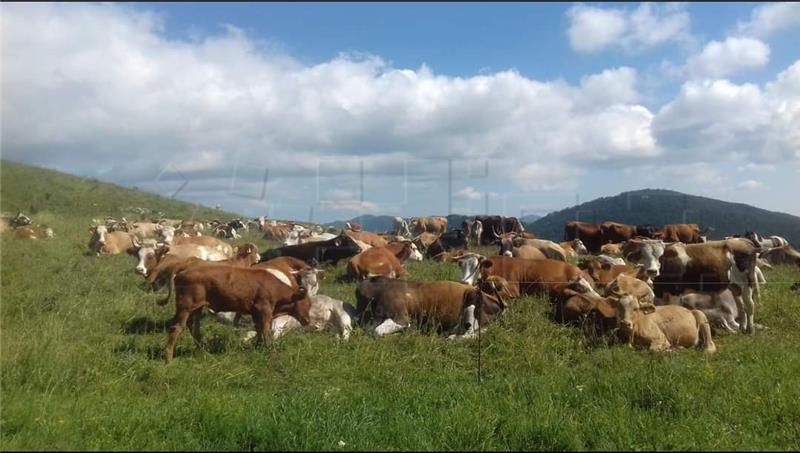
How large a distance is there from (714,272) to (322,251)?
1091 centimetres

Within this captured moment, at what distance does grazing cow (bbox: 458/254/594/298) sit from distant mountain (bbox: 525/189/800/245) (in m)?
15.7

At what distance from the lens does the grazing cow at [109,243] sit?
21031 mm

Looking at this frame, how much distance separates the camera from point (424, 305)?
1176 centimetres

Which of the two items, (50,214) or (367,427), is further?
(50,214)

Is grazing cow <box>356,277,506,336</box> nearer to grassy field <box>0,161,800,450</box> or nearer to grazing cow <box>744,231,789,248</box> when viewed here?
grassy field <box>0,161,800,450</box>

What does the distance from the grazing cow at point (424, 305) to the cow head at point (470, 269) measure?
2.00 metres

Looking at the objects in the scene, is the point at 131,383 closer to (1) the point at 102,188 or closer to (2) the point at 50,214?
(2) the point at 50,214

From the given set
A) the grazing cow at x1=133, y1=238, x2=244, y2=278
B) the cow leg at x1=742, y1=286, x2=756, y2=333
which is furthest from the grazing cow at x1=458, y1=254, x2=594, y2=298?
the grazing cow at x1=133, y1=238, x2=244, y2=278

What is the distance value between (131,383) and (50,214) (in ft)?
89.4

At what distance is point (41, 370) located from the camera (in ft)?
22.8

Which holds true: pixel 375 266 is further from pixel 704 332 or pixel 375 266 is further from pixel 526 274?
pixel 704 332

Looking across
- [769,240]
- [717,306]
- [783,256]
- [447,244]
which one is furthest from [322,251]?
[769,240]

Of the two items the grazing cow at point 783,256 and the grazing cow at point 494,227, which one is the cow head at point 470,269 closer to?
the grazing cow at point 783,256

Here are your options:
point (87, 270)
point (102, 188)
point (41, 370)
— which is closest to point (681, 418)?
point (41, 370)
